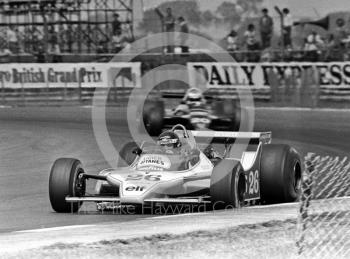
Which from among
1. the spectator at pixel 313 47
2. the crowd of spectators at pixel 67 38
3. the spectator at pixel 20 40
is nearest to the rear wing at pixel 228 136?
the spectator at pixel 313 47

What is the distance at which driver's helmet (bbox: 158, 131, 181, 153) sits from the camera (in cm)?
1003

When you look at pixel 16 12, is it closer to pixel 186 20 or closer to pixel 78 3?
pixel 78 3

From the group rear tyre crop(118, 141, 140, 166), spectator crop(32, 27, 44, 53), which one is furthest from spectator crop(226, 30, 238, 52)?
rear tyre crop(118, 141, 140, 166)

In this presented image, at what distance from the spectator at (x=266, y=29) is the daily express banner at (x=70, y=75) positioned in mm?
3624

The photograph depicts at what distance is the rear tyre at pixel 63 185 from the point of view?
9.51 metres

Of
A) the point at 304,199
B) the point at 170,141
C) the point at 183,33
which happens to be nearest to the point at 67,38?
the point at 183,33

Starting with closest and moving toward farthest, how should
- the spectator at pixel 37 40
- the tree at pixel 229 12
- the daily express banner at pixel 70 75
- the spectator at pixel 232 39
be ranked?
the tree at pixel 229 12 < the spectator at pixel 232 39 < the daily express banner at pixel 70 75 < the spectator at pixel 37 40

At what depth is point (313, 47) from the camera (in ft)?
77.7

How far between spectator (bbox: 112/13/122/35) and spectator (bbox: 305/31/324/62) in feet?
18.5

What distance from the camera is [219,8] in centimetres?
2417

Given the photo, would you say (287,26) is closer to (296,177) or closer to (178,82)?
(178,82)

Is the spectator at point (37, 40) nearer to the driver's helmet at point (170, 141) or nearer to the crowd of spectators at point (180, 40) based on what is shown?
the crowd of spectators at point (180, 40)

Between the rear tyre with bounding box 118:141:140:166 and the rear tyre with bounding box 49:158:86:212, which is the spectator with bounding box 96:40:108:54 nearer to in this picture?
the rear tyre with bounding box 118:141:140:166

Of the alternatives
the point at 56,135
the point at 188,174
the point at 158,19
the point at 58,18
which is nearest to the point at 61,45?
the point at 58,18
